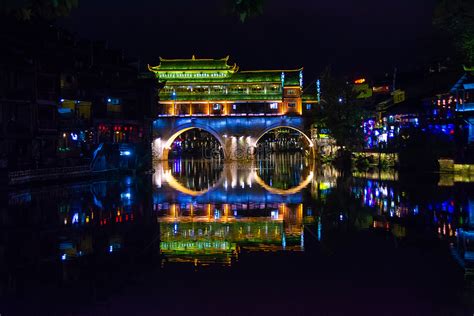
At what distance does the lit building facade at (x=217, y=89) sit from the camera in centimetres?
7444

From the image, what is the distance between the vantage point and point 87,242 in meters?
14.4

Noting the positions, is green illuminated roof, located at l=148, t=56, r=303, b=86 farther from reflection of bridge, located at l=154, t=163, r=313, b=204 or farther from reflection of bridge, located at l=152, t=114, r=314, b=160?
reflection of bridge, located at l=154, t=163, r=313, b=204

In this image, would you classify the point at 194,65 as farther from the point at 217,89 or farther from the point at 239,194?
the point at 239,194

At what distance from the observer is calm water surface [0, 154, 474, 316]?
891cm

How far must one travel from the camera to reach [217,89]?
7456cm

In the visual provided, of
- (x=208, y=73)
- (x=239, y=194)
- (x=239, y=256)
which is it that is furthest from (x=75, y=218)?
(x=208, y=73)

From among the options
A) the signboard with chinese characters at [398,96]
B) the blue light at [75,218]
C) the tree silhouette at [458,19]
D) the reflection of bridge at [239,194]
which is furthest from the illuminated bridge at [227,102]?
the blue light at [75,218]

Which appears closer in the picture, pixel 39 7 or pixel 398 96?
pixel 39 7

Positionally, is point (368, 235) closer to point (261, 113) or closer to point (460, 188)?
point (460, 188)

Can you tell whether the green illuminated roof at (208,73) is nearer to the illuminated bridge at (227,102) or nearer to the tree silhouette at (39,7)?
the illuminated bridge at (227,102)

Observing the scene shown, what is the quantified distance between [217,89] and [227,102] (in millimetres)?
2193

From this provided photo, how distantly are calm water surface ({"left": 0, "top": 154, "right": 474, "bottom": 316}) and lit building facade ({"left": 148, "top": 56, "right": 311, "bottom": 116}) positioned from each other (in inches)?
2009

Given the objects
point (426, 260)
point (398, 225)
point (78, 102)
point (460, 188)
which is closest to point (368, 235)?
point (398, 225)

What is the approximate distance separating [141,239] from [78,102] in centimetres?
3590
